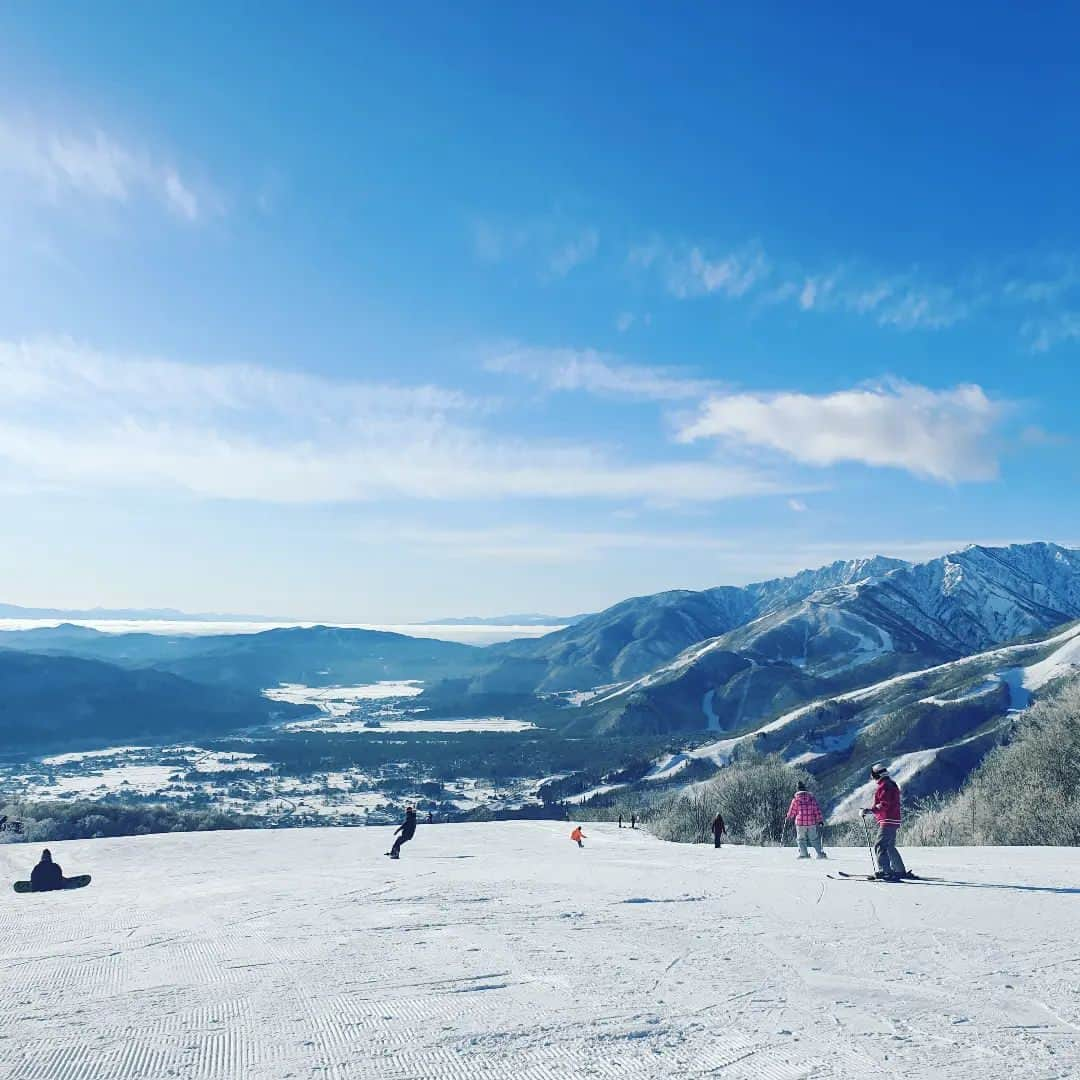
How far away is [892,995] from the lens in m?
7.88

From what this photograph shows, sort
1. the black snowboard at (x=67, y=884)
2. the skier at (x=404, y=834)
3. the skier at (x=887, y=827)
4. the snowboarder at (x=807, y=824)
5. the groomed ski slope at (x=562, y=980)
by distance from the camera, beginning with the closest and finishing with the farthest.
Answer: the groomed ski slope at (x=562, y=980) → the skier at (x=887, y=827) → the snowboarder at (x=807, y=824) → the black snowboard at (x=67, y=884) → the skier at (x=404, y=834)

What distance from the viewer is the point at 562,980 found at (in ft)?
28.2

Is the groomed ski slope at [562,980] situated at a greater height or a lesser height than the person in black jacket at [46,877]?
greater

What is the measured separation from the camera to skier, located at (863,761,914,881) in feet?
50.4

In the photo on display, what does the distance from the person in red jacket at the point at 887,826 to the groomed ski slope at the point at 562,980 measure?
0.67 meters

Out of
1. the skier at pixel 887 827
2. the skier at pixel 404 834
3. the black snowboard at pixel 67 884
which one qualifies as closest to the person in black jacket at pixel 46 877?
the black snowboard at pixel 67 884

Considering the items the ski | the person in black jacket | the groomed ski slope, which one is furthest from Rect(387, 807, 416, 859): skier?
the ski

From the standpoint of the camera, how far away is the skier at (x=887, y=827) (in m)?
15.4

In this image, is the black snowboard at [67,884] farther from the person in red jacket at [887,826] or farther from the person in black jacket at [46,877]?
the person in red jacket at [887,826]

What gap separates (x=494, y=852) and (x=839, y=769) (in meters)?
164

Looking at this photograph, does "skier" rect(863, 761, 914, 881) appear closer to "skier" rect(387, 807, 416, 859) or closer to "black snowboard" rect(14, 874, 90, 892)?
"skier" rect(387, 807, 416, 859)

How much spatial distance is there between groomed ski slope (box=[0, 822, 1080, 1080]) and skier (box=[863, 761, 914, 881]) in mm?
676

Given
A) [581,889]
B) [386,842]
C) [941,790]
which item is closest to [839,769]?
[941,790]

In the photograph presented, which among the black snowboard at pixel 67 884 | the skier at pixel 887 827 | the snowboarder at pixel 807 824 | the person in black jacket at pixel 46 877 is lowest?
the black snowboard at pixel 67 884
